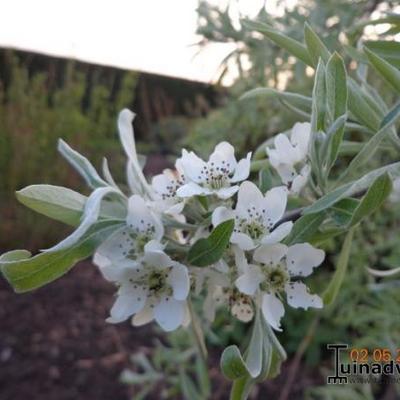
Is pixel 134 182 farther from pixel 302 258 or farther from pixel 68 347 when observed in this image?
pixel 68 347

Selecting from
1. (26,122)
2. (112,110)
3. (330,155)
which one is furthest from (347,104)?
(112,110)

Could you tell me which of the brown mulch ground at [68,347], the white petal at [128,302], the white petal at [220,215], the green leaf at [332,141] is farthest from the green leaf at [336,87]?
the brown mulch ground at [68,347]

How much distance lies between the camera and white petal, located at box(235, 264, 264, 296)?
0.45 metres

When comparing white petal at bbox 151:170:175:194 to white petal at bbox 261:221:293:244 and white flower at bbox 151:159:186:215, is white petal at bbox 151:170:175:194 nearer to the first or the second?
white flower at bbox 151:159:186:215

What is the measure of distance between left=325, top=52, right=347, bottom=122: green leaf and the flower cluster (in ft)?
0.19

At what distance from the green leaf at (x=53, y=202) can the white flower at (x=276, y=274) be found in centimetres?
15

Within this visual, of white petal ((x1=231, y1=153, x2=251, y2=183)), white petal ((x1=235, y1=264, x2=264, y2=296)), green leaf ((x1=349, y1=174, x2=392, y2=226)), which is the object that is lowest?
white petal ((x1=235, y1=264, x2=264, y2=296))

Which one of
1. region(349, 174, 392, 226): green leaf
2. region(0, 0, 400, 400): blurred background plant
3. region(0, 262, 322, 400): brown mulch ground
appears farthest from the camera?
region(0, 262, 322, 400): brown mulch ground

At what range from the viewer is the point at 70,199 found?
0.46m

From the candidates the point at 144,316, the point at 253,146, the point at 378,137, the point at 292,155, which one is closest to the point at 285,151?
the point at 292,155

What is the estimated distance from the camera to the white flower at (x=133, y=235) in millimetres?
463

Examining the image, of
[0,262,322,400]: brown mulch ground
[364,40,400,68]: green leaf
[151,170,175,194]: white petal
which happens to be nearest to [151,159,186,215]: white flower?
[151,170,175,194]: white petal

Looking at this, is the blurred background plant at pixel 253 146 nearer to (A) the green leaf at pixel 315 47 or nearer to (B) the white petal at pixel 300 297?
(A) the green leaf at pixel 315 47

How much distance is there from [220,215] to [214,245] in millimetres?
33
